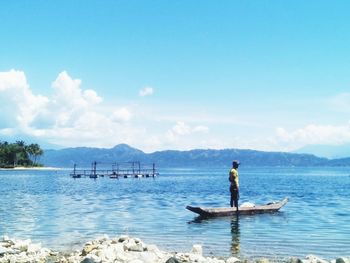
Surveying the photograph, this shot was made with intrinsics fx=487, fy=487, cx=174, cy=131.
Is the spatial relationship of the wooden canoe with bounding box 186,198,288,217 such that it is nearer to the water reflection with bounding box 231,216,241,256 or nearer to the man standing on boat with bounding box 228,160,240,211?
the water reflection with bounding box 231,216,241,256

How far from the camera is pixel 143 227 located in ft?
88.0

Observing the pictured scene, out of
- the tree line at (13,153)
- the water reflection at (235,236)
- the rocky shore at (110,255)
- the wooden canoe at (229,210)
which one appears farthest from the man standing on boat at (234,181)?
the tree line at (13,153)

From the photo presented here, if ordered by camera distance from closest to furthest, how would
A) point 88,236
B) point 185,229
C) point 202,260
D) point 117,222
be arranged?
point 202,260, point 88,236, point 185,229, point 117,222

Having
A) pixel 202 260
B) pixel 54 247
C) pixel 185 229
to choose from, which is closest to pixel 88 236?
pixel 54 247

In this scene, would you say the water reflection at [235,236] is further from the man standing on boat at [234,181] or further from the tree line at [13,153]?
the tree line at [13,153]

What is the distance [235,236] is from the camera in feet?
77.6

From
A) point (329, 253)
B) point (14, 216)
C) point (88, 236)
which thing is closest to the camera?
point (329, 253)

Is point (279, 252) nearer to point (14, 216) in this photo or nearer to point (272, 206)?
point (272, 206)

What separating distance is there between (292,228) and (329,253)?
7.48 metres

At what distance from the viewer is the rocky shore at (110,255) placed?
15.4m

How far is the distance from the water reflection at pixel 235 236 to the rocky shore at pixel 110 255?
2.47 m

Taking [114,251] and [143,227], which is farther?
[143,227]

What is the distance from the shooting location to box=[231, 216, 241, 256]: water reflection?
776 inches

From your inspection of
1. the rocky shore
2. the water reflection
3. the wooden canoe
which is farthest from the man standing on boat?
the rocky shore
